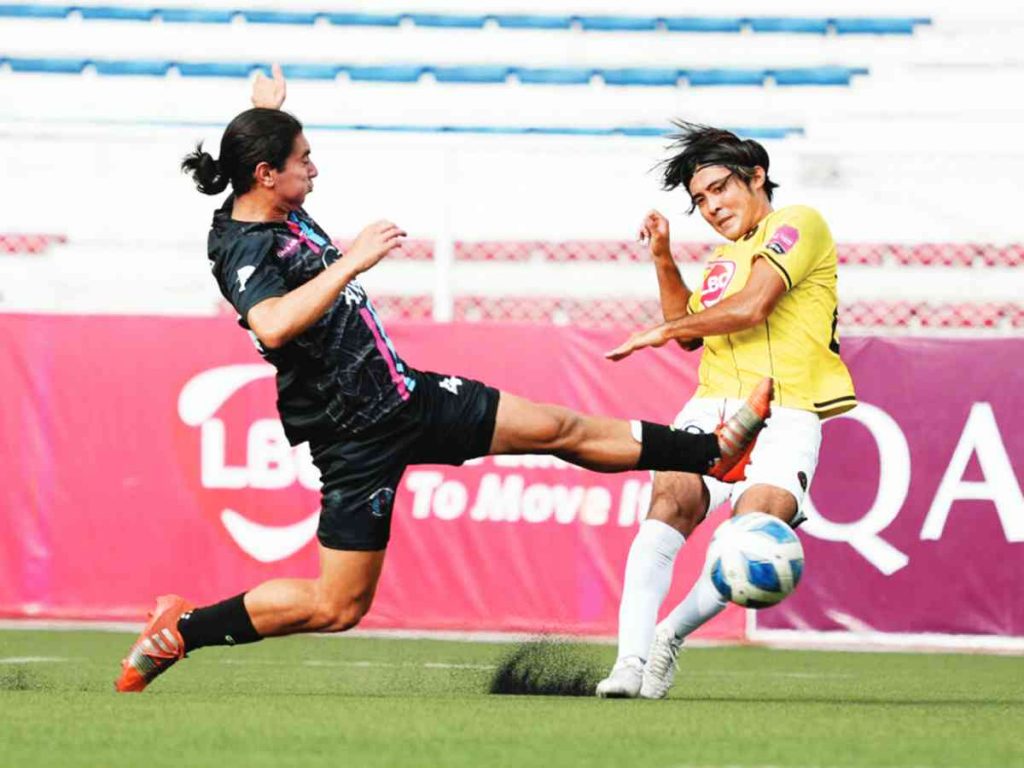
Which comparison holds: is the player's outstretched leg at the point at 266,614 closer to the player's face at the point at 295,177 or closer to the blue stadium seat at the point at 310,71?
the player's face at the point at 295,177

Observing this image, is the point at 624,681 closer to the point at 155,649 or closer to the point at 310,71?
the point at 155,649

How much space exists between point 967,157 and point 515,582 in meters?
3.24

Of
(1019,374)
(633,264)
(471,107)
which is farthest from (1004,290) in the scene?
(471,107)

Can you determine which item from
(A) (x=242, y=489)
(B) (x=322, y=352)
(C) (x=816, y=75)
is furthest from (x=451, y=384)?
(C) (x=816, y=75)

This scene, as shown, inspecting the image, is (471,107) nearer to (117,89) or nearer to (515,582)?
(117,89)

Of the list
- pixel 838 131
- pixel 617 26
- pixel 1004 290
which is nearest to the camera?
pixel 1004 290

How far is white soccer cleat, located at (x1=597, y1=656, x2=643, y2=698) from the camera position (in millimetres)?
6145

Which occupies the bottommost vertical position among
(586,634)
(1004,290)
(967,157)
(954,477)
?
(586,634)

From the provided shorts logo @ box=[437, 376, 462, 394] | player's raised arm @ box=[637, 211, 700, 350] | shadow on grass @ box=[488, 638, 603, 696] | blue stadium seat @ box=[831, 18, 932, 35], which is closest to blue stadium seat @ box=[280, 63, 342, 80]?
blue stadium seat @ box=[831, 18, 932, 35]

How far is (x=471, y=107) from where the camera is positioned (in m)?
16.1

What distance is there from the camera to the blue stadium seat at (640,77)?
53.7 ft

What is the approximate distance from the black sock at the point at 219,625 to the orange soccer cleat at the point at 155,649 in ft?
0.10

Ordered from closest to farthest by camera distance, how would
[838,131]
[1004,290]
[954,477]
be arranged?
[954,477]
[1004,290]
[838,131]

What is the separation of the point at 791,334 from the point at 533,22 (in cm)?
1086
